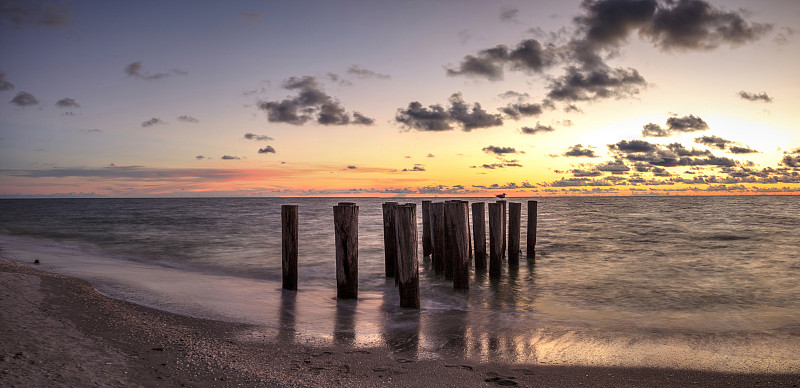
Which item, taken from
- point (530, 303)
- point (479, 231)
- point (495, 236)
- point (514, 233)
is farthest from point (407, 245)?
point (514, 233)

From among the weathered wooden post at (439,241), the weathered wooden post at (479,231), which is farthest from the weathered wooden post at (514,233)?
the weathered wooden post at (439,241)

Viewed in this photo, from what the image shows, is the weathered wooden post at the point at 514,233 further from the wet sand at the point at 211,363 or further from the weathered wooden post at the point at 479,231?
the wet sand at the point at 211,363

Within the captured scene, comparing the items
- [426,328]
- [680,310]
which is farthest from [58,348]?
[680,310]

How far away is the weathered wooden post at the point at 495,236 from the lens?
34.2 feet

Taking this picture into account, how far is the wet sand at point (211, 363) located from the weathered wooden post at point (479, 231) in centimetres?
541

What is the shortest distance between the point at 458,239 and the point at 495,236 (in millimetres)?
2304

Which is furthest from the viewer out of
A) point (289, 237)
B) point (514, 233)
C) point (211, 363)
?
point (514, 233)

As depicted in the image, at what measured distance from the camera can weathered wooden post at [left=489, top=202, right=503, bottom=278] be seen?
34.2 ft

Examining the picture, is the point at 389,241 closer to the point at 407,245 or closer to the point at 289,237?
the point at 289,237

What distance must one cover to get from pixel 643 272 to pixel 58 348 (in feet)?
43.7

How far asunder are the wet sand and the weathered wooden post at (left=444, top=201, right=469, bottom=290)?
3.81 meters

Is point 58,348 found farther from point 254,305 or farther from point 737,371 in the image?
point 737,371

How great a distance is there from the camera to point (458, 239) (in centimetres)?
867

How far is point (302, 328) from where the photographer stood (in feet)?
20.2
